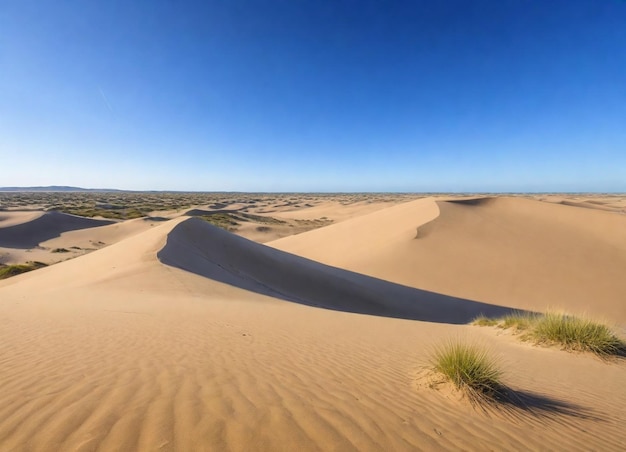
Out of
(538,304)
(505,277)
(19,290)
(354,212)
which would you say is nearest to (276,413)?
(19,290)

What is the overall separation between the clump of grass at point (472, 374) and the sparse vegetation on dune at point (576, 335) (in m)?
3.80

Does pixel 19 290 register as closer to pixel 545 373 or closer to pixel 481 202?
pixel 545 373

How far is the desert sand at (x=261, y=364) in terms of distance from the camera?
2.71 meters

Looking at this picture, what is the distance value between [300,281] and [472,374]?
11.8 metres

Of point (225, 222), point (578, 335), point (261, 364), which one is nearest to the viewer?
point (261, 364)

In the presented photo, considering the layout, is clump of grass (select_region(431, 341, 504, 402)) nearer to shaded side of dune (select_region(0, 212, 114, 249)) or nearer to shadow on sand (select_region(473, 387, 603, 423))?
shadow on sand (select_region(473, 387, 603, 423))

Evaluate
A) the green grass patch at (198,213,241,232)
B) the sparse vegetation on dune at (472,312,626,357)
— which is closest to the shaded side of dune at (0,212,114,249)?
the green grass patch at (198,213,241,232)

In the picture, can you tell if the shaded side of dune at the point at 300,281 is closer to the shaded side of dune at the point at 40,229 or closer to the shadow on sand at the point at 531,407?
the shadow on sand at the point at 531,407

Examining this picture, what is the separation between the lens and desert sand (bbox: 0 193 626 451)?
2707mm

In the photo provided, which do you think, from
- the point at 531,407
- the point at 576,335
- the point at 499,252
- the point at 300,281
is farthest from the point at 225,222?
the point at 531,407

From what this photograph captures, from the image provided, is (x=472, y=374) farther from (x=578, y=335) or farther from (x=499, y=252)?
(x=499, y=252)

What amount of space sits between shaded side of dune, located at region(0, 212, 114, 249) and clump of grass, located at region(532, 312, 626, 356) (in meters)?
34.6

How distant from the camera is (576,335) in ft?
21.4

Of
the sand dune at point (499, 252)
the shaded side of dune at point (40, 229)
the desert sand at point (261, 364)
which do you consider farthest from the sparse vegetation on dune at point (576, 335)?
the shaded side of dune at point (40, 229)
